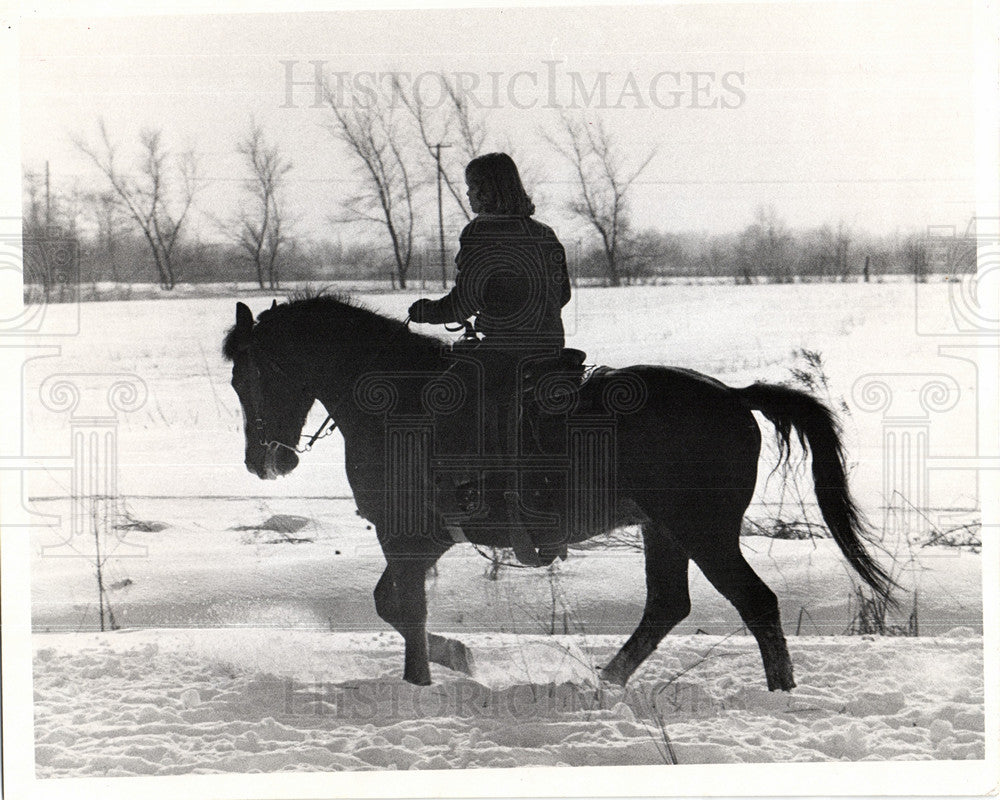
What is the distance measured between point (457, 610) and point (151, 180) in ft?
8.43

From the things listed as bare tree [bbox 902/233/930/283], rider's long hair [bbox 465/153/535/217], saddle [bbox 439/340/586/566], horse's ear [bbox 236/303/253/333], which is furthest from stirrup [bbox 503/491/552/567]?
bare tree [bbox 902/233/930/283]

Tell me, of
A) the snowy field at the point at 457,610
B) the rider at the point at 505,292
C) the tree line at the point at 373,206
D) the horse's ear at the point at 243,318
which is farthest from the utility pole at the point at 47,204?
the rider at the point at 505,292

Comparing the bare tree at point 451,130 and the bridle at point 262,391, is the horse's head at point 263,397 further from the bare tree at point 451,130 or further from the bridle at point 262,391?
the bare tree at point 451,130

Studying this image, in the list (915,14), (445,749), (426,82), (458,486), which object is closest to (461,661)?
(445,749)

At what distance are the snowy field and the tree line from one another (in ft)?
0.52

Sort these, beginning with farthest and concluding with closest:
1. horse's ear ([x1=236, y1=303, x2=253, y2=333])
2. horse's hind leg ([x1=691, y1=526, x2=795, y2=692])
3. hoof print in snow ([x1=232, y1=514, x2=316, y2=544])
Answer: hoof print in snow ([x1=232, y1=514, x2=316, y2=544]), horse's ear ([x1=236, y1=303, x2=253, y2=333]), horse's hind leg ([x1=691, y1=526, x2=795, y2=692])

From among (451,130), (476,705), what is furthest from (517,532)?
(451,130)

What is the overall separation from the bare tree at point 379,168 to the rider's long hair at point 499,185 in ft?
1.22

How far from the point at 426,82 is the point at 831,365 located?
2418mm

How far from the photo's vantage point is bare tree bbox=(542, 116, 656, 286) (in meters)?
4.04

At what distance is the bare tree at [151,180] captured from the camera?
4.04 m

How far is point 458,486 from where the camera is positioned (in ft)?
12.7

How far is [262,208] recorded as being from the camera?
13.3 feet

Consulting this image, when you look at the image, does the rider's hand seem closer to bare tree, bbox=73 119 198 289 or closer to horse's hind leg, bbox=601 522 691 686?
bare tree, bbox=73 119 198 289
